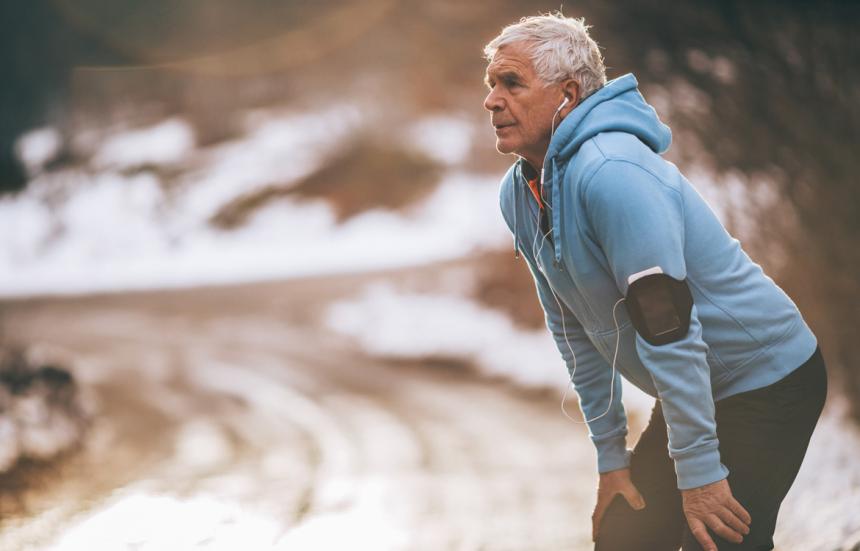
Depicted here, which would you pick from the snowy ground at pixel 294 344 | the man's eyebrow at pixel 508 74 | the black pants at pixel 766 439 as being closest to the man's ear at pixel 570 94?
the man's eyebrow at pixel 508 74

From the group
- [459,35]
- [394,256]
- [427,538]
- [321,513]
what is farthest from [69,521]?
[394,256]

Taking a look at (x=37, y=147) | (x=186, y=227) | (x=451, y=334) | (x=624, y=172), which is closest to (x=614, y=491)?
(x=624, y=172)

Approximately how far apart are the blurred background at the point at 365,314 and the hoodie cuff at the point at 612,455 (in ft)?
4.38

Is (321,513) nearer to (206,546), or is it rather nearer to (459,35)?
(206,546)

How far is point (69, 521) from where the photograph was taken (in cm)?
523

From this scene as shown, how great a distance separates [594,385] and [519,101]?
873 millimetres

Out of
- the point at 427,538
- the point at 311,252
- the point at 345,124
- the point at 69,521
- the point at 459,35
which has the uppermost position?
the point at 345,124

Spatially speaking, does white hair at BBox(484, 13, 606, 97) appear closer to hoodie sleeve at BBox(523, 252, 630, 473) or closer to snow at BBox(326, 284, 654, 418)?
hoodie sleeve at BBox(523, 252, 630, 473)

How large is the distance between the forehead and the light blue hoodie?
158 millimetres

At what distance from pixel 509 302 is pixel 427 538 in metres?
6.87

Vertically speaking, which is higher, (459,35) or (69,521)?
(459,35)

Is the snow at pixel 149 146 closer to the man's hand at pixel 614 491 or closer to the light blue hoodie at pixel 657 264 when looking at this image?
the man's hand at pixel 614 491

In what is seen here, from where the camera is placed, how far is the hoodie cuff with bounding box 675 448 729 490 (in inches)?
83.7

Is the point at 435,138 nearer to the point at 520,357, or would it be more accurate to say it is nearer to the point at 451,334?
the point at 451,334
